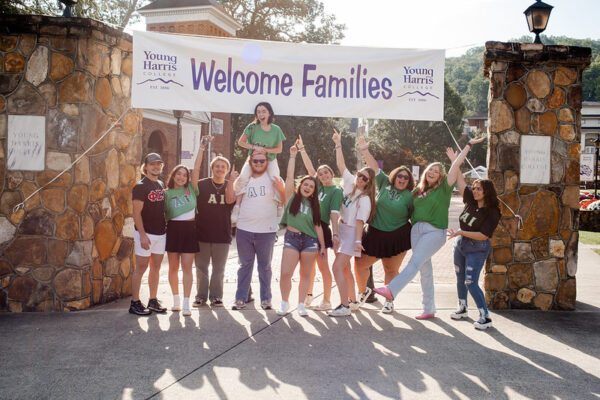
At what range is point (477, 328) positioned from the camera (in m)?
5.41

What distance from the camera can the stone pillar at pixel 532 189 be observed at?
6316mm

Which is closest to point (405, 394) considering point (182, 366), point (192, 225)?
point (182, 366)

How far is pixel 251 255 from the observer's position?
602 centimetres

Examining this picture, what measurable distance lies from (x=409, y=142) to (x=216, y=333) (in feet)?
159

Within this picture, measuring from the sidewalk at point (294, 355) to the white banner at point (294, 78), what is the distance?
2.55 meters

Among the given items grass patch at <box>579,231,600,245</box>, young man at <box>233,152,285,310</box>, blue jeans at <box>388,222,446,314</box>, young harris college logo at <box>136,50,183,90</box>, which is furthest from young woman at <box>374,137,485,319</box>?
grass patch at <box>579,231,600,245</box>

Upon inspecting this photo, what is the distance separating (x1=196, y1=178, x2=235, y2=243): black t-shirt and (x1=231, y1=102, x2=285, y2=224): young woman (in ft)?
0.68

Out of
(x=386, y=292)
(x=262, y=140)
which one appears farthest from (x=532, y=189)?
(x=262, y=140)

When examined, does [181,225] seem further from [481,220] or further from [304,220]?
[481,220]

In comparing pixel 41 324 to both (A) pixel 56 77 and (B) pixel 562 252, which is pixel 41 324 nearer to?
(A) pixel 56 77

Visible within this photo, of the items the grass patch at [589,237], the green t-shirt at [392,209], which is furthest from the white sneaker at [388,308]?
the grass patch at [589,237]

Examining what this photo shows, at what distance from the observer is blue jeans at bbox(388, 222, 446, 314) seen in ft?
17.8

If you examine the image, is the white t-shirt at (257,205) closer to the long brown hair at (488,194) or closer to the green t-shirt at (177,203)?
the green t-shirt at (177,203)

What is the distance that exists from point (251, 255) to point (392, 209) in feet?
5.79
